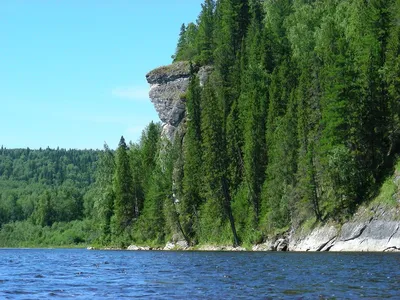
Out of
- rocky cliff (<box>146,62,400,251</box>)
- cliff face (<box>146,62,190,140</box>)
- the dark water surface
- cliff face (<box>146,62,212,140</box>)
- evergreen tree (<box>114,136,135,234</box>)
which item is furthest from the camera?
evergreen tree (<box>114,136,135,234</box>)

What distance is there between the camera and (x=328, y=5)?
116 meters

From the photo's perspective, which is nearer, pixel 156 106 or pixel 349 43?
pixel 349 43

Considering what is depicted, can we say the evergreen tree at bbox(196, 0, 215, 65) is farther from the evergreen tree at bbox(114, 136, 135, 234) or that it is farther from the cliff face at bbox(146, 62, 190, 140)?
the evergreen tree at bbox(114, 136, 135, 234)

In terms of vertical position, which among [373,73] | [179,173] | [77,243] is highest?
A: [373,73]

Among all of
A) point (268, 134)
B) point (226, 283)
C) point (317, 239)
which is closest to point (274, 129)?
point (268, 134)

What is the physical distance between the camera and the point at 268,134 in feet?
294

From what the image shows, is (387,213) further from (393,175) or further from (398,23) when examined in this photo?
(398,23)

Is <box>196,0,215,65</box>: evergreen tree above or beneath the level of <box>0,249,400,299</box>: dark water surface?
above

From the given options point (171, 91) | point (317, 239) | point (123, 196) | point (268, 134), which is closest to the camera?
point (317, 239)

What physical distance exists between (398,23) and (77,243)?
11811cm

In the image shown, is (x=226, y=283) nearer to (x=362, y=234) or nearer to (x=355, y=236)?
(x=362, y=234)

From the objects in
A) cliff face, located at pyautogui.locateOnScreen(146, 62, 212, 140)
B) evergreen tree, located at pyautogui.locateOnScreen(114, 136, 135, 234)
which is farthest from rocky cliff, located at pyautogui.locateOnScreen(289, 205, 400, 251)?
evergreen tree, located at pyautogui.locateOnScreen(114, 136, 135, 234)

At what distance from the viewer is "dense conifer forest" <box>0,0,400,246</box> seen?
71500mm

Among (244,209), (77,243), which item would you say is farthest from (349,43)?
(77,243)
